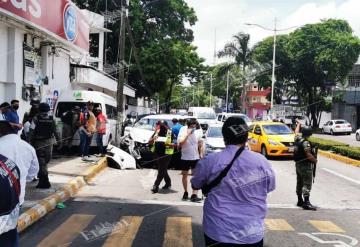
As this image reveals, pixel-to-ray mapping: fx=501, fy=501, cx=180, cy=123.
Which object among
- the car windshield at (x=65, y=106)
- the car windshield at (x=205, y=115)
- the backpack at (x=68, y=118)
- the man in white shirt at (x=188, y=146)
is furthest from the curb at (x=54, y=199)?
the car windshield at (x=205, y=115)

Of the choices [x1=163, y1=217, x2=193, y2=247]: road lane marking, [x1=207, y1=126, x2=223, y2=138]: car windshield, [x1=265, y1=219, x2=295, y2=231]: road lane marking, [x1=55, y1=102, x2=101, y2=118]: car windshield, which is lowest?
[x1=265, y1=219, x2=295, y2=231]: road lane marking

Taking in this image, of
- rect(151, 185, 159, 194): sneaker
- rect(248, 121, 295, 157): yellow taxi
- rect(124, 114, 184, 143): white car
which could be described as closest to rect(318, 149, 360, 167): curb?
rect(248, 121, 295, 157): yellow taxi

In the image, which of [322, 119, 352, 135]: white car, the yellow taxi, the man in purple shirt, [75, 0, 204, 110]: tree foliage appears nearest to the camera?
the man in purple shirt

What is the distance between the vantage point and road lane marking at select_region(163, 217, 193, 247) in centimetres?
666

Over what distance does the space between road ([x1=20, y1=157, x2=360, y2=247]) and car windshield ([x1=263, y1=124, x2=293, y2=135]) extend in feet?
24.3

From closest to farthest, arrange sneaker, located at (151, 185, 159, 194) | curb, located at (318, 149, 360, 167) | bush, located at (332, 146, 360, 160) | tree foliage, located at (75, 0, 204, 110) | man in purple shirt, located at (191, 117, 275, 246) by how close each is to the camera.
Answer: man in purple shirt, located at (191, 117, 275, 246)
sneaker, located at (151, 185, 159, 194)
curb, located at (318, 149, 360, 167)
bush, located at (332, 146, 360, 160)
tree foliage, located at (75, 0, 204, 110)

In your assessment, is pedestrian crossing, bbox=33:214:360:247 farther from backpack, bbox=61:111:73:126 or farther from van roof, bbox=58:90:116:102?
van roof, bbox=58:90:116:102

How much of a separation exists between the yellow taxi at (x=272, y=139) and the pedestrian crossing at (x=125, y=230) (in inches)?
417

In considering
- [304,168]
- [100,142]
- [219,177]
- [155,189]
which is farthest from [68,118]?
[219,177]

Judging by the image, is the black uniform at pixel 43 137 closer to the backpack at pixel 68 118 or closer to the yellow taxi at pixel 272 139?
the backpack at pixel 68 118

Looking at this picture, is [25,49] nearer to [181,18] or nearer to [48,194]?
[48,194]

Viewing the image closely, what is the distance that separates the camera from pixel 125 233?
7.15m

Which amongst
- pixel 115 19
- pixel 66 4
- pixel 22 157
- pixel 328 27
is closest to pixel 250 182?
pixel 22 157

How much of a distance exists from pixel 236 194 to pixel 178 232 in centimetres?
375
